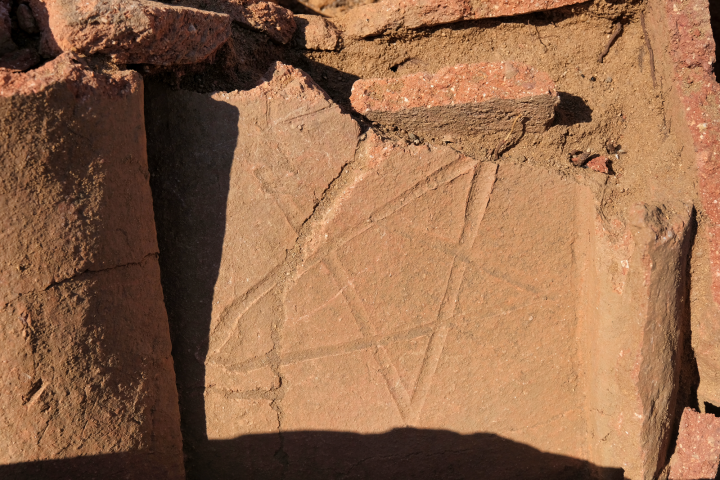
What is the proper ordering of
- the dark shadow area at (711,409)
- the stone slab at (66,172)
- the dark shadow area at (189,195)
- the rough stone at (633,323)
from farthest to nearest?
1. the dark shadow area at (711,409)
2. the rough stone at (633,323)
3. the dark shadow area at (189,195)
4. the stone slab at (66,172)

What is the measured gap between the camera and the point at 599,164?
210cm

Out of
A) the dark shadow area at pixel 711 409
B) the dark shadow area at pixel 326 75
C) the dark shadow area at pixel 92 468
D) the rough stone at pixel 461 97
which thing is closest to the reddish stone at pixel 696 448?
A: the dark shadow area at pixel 711 409

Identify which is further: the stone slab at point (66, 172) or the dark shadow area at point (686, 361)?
the dark shadow area at point (686, 361)

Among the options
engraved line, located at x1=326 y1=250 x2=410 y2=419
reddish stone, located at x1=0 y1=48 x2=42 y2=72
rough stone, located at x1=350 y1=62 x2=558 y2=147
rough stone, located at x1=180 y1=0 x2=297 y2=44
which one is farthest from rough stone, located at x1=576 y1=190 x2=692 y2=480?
reddish stone, located at x1=0 y1=48 x2=42 y2=72

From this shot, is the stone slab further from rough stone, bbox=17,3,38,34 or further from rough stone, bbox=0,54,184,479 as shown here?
rough stone, bbox=17,3,38,34

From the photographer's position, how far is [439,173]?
193cm

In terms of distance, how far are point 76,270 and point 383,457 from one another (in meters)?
1.29

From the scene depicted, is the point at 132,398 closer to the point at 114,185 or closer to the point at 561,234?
the point at 114,185

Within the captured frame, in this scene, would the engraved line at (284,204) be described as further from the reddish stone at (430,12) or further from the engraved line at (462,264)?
the reddish stone at (430,12)

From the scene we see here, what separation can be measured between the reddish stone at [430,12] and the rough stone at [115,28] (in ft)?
2.48

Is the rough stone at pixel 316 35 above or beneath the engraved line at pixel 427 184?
above

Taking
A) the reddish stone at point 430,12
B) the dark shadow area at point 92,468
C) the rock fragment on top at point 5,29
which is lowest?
the dark shadow area at point 92,468

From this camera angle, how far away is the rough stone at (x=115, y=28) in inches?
60.4

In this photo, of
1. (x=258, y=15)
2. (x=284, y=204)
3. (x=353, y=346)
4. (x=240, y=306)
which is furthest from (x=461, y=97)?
(x=240, y=306)
